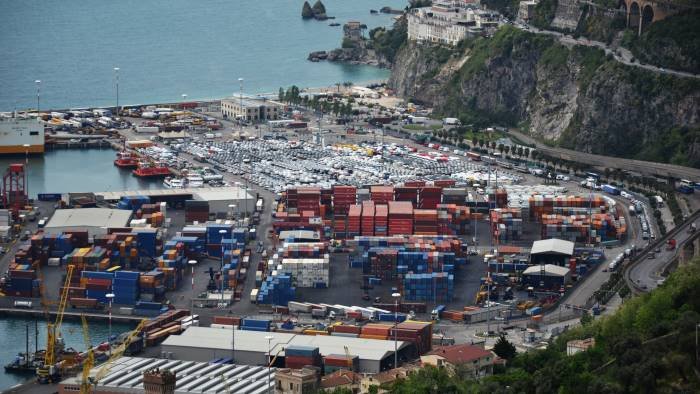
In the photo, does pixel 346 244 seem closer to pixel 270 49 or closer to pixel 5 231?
pixel 5 231

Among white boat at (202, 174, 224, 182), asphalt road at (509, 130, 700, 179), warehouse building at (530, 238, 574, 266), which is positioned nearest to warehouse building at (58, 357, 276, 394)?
warehouse building at (530, 238, 574, 266)

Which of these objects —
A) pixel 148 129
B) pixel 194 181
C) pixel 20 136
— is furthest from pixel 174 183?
pixel 148 129

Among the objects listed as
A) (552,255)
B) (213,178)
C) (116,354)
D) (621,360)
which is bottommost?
(116,354)

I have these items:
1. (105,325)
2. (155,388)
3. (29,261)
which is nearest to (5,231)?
(29,261)

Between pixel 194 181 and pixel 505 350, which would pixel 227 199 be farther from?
pixel 505 350

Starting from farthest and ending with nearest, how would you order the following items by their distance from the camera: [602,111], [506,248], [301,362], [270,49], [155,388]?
[270,49] → [602,111] → [506,248] → [301,362] → [155,388]
